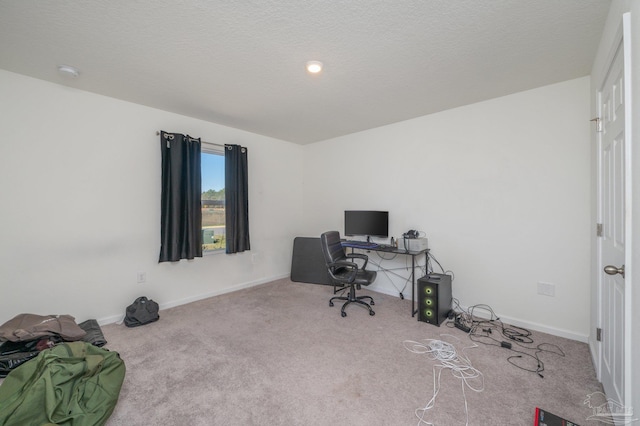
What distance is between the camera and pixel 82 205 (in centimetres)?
268

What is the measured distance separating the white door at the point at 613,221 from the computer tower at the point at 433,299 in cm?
118

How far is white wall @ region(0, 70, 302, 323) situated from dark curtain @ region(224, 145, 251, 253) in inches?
14.1

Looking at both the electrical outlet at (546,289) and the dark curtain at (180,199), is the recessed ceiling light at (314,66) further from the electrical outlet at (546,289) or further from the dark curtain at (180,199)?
the electrical outlet at (546,289)

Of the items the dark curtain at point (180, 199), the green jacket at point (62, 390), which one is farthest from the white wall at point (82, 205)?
the green jacket at point (62, 390)

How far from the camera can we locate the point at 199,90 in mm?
2637

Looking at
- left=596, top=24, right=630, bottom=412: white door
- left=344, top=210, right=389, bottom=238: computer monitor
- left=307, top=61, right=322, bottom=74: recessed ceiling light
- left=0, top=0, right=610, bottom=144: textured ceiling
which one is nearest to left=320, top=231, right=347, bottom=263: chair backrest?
left=344, top=210, right=389, bottom=238: computer monitor

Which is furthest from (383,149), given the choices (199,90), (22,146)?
(22,146)

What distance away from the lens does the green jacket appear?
4.30 feet

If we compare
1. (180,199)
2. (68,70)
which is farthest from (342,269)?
(68,70)

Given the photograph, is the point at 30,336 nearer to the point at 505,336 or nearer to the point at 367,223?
the point at 367,223

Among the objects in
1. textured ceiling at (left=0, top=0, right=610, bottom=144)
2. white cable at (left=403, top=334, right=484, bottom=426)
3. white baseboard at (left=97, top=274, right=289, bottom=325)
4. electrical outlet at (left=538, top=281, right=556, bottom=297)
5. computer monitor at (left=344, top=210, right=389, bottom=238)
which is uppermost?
textured ceiling at (left=0, top=0, right=610, bottom=144)

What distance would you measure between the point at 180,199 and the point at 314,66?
7.52ft

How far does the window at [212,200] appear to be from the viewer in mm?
Answer: 3619

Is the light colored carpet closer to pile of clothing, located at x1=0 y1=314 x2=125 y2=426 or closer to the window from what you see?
pile of clothing, located at x1=0 y1=314 x2=125 y2=426
